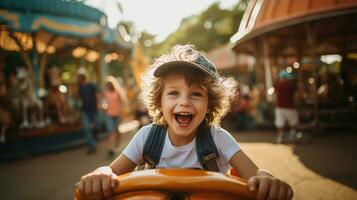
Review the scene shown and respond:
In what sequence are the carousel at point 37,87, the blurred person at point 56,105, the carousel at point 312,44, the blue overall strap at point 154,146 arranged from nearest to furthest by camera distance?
the blue overall strap at point 154,146, the carousel at point 37,87, the carousel at point 312,44, the blurred person at point 56,105

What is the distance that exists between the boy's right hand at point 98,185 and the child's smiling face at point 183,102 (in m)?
0.61

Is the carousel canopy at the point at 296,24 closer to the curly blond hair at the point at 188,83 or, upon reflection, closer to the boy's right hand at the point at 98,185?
the curly blond hair at the point at 188,83

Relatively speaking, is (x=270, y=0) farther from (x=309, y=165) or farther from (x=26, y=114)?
(x=26, y=114)

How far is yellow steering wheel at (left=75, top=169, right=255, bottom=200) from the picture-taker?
1263 millimetres

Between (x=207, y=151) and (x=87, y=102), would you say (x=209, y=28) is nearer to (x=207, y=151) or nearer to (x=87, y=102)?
(x=87, y=102)

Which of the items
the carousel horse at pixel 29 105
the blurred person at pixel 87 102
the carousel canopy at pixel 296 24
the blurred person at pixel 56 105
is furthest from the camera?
the blurred person at pixel 56 105

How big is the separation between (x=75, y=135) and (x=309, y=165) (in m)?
6.44

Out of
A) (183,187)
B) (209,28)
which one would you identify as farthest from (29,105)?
(209,28)

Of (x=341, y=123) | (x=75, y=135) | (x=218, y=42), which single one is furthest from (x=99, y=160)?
(x=218, y=42)

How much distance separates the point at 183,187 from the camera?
49.8 inches

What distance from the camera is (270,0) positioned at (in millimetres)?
9828

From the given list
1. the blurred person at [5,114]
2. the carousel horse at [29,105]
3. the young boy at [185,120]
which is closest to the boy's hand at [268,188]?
the young boy at [185,120]

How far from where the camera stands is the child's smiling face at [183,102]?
1.88m

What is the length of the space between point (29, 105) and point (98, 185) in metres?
8.52
